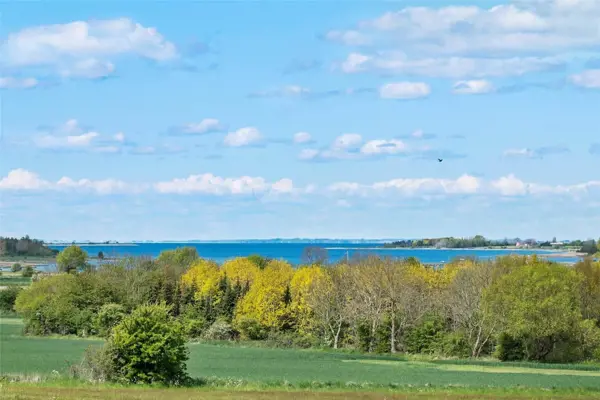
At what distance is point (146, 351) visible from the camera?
44.2m

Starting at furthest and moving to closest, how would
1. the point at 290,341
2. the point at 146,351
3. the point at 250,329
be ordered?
the point at 250,329, the point at 290,341, the point at 146,351

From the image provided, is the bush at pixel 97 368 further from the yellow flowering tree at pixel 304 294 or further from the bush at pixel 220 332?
the bush at pixel 220 332

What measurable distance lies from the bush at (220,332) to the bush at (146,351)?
164 feet

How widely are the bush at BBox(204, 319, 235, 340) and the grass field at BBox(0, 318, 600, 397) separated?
882 centimetres

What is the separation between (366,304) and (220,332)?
17411 mm

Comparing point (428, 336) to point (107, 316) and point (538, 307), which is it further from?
point (107, 316)

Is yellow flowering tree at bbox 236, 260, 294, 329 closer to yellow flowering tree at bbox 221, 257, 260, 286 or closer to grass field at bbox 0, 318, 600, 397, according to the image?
yellow flowering tree at bbox 221, 257, 260, 286

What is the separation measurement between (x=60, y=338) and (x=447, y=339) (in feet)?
131

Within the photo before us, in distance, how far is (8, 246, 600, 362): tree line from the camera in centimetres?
7856

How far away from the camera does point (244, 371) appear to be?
6016 centimetres

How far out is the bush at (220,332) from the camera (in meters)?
95.4

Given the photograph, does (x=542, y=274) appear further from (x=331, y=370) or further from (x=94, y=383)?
(x=94, y=383)

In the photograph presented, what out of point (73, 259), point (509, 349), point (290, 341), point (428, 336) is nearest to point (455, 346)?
point (428, 336)

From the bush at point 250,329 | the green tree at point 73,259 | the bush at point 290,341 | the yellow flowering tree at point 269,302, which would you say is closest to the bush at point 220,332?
the bush at point 250,329
